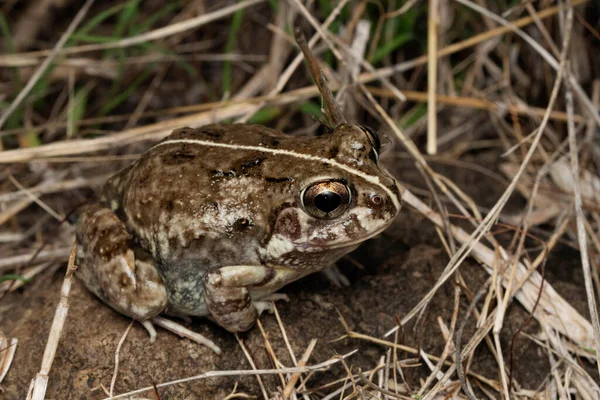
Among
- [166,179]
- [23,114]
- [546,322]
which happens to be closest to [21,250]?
[23,114]

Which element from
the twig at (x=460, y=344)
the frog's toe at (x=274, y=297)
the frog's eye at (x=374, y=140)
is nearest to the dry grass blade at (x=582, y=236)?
the twig at (x=460, y=344)

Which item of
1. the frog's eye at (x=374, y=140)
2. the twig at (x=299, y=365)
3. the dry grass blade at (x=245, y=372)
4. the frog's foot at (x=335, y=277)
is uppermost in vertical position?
the frog's eye at (x=374, y=140)

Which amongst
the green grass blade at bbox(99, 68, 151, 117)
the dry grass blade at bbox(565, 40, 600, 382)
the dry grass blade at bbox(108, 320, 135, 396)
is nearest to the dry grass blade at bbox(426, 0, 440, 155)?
the dry grass blade at bbox(565, 40, 600, 382)

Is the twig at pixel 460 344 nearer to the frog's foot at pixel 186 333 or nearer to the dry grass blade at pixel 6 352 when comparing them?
the frog's foot at pixel 186 333

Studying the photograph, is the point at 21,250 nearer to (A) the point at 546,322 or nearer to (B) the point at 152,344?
(B) the point at 152,344

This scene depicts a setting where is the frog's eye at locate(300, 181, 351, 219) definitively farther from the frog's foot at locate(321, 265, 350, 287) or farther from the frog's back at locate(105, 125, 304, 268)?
the frog's foot at locate(321, 265, 350, 287)

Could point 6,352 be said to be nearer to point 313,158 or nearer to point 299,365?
point 299,365

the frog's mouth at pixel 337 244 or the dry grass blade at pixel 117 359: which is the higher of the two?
the frog's mouth at pixel 337 244
